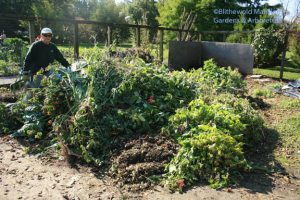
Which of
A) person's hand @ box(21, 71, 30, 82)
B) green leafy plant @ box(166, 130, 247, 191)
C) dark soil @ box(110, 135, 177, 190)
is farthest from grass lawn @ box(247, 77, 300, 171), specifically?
person's hand @ box(21, 71, 30, 82)

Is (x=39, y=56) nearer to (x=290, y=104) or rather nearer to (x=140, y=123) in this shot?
(x=140, y=123)

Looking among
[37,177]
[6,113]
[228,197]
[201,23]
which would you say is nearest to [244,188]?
[228,197]

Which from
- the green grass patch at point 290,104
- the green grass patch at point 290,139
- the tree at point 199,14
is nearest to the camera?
the green grass patch at point 290,139

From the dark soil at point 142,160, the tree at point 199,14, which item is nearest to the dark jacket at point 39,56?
the dark soil at point 142,160

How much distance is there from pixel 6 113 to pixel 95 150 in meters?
1.77

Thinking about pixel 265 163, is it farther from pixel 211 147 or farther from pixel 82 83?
pixel 82 83

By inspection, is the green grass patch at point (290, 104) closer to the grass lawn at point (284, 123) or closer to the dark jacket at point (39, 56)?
the grass lawn at point (284, 123)

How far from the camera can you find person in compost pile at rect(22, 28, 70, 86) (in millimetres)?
5367

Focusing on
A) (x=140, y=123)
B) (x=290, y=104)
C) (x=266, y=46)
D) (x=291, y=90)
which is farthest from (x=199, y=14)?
(x=140, y=123)

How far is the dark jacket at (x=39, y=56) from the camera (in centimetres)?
537

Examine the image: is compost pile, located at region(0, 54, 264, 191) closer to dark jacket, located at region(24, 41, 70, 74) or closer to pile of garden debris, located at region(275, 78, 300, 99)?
dark jacket, located at region(24, 41, 70, 74)

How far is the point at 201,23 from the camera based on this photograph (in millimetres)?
21547

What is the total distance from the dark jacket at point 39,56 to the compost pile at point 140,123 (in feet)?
2.09

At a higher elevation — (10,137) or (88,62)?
(88,62)
